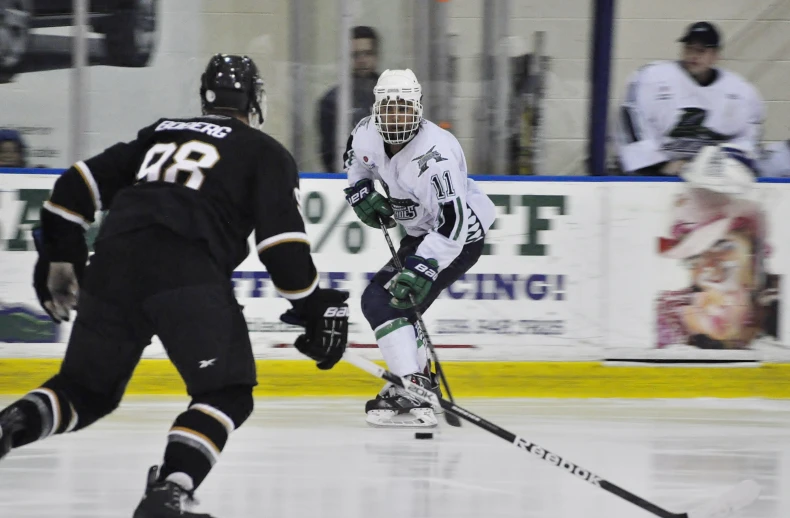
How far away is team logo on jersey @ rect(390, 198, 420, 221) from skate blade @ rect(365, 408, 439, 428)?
27.1 inches

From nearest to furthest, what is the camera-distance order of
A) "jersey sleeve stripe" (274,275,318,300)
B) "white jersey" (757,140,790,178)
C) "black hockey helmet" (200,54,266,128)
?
"jersey sleeve stripe" (274,275,318,300)
"black hockey helmet" (200,54,266,128)
"white jersey" (757,140,790,178)

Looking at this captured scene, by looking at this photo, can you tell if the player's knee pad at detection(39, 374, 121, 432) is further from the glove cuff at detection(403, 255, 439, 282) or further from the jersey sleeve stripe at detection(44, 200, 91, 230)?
the glove cuff at detection(403, 255, 439, 282)

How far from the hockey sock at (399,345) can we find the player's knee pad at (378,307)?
0.02 meters

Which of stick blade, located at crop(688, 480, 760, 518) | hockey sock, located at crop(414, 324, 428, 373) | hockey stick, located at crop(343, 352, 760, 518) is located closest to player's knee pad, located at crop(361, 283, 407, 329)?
hockey sock, located at crop(414, 324, 428, 373)

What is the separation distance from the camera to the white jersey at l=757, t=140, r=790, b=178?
513cm

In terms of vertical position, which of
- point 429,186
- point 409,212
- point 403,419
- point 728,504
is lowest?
point 403,419

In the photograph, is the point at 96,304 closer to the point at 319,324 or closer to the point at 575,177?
the point at 319,324

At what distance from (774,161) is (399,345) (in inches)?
82.9

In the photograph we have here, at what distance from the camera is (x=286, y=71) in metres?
5.16

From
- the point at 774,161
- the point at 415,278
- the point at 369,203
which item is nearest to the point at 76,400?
the point at 415,278

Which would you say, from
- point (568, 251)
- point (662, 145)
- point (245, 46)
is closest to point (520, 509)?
point (568, 251)

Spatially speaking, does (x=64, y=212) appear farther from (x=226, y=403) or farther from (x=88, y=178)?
(x=226, y=403)

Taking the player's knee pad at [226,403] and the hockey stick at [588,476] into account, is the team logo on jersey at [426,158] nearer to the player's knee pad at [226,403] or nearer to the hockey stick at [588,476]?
the hockey stick at [588,476]

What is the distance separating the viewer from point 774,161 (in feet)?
17.0
